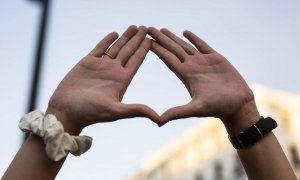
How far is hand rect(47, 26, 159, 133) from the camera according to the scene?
6.86 feet

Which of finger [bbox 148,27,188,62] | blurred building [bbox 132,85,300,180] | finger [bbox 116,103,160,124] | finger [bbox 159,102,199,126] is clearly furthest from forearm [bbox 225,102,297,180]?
blurred building [bbox 132,85,300,180]

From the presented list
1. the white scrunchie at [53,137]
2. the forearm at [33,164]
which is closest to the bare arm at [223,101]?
the white scrunchie at [53,137]

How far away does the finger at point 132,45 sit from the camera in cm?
247

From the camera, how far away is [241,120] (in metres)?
2.21

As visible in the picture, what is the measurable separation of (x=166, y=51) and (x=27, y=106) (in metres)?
1.73

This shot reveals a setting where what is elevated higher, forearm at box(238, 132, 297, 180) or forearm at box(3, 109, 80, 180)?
forearm at box(238, 132, 297, 180)

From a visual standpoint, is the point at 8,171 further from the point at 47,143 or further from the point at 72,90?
the point at 72,90

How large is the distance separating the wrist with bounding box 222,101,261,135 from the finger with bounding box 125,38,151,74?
523 mm

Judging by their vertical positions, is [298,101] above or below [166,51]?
below

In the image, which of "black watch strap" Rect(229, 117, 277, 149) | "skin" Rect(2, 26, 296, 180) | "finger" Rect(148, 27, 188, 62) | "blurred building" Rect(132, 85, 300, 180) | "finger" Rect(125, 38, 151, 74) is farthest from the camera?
"blurred building" Rect(132, 85, 300, 180)

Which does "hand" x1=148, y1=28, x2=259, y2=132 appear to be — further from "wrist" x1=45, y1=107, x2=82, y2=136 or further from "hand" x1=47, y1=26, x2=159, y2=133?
"wrist" x1=45, y1=107, x2=82, y2=136

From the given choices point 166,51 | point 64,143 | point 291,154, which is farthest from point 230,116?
point 291,154

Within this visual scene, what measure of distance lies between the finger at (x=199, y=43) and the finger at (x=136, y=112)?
61 centimetres

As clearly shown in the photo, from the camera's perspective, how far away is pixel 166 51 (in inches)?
103
